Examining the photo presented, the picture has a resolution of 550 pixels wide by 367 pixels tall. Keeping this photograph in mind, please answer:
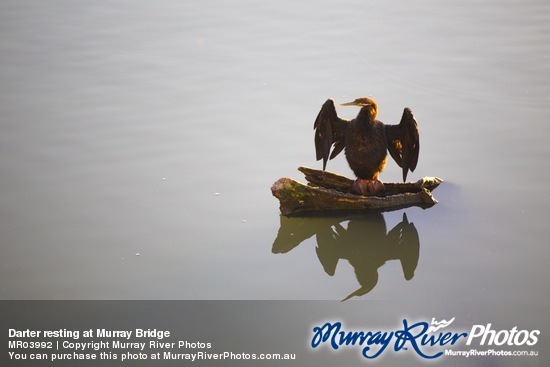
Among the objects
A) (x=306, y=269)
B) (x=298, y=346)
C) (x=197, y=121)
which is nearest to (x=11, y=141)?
(x=197, y=121)

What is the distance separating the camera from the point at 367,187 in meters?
7.00

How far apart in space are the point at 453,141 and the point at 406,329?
2.87 metres

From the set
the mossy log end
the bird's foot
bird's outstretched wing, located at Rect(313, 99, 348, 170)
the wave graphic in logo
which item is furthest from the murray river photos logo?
bird's outstretched wing, located at Rect(313, 99, 348, 170)

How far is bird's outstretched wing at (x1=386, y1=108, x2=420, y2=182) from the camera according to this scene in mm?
6840

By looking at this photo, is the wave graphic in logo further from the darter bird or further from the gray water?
the darter bird

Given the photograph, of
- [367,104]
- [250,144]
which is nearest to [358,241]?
[367,104]

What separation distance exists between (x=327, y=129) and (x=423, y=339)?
2.25 meters

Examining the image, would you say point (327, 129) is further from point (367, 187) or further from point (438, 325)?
point (438, 325)

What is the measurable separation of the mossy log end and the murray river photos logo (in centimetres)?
147

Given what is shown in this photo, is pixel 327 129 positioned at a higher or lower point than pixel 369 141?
higher

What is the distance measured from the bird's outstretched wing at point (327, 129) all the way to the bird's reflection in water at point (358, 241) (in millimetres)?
595

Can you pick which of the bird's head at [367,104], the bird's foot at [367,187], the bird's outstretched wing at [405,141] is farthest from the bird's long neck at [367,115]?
the bird's foot at [367,187]

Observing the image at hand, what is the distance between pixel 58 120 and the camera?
27.8 feet

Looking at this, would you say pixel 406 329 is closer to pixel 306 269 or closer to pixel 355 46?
pixel 306 269
